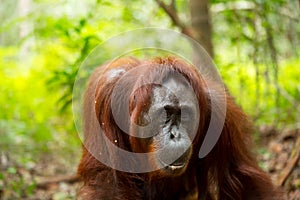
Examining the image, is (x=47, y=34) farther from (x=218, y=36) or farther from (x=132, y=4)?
(x=218, y=36)

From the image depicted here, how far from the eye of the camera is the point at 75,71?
4891mm

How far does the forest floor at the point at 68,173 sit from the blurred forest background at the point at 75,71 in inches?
0.4

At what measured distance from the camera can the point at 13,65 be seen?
641cm

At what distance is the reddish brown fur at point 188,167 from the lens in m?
3.47

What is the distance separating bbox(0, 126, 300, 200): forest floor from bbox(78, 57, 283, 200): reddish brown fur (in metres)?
0.49

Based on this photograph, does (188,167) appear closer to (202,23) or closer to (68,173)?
(202,23)

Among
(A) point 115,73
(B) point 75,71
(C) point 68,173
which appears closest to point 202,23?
(B) point 75,71

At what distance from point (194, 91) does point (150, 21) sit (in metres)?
2.64

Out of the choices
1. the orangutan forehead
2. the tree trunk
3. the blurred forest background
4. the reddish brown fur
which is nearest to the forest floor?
the blurred forest background

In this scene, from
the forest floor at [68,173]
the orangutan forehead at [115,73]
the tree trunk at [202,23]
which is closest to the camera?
the orangutan forehead at [115,73]

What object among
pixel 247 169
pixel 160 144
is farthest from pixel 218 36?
pixel 160 144

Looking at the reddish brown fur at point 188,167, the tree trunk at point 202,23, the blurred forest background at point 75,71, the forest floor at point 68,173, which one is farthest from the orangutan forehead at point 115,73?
the tree trunk at point 202,23

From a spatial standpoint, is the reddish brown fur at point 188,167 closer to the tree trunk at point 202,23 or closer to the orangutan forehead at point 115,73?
the orangutan forehead at point 115,73

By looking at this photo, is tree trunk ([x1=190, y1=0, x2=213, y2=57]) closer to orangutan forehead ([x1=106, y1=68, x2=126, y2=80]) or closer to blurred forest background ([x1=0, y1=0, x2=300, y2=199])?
blurred forest background ([x1=0, y1=0, x2=300, y2=199])
